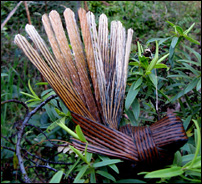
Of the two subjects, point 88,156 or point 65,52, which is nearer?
point 88,156

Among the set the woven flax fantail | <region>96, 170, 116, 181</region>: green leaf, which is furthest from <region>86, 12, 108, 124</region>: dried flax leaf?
<region>96, 170, 116, 181</region>: green leaf

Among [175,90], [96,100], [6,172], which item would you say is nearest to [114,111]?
[96,100]

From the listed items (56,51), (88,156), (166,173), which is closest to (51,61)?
(56,51)

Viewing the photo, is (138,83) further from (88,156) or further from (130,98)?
(88,156)

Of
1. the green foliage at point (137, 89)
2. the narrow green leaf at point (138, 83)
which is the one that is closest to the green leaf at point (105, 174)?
the green foliage at point (137, 89)

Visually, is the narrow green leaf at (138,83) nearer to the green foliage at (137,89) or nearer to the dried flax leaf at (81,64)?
the green foliage at (137,89)

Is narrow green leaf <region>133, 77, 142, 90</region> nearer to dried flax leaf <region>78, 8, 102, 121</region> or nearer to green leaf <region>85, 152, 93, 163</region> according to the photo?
dried flax leaf <region>78, 8, 102, 121</region>

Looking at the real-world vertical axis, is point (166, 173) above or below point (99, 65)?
below

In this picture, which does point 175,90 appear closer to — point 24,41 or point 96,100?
point 96,100
